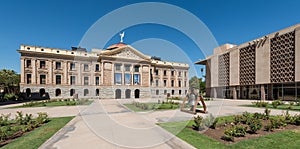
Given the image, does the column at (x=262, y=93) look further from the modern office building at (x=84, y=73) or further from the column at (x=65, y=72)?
the column at (x=65, y=72)

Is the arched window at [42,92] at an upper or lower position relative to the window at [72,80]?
lower

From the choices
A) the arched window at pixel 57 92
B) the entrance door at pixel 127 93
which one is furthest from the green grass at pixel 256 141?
the arched window at pixel 57 92

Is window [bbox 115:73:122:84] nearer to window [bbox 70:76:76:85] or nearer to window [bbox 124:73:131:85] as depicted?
window [bbox 124:73:131:85]

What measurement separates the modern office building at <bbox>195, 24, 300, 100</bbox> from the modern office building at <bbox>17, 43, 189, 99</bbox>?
20900mm

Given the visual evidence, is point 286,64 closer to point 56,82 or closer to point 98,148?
point 98,148

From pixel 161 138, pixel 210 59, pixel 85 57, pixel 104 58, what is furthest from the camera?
pixel 210 59

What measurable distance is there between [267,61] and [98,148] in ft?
119

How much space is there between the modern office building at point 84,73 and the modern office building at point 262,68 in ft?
68.6

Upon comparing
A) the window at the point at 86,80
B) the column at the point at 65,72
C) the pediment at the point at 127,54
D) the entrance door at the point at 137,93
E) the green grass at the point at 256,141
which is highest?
the pediment at the point at 127,54

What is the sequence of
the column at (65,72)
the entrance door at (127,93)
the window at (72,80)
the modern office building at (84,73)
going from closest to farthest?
the modern office building at (84,73) → the column at (65,72) → the window at (72,80) → the entrance door at (127,93)

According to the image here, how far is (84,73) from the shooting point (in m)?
40.3

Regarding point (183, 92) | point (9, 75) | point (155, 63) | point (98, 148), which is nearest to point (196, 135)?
point (98, 148)

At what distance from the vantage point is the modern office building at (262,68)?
2659cm

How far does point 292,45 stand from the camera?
86.9 ft
